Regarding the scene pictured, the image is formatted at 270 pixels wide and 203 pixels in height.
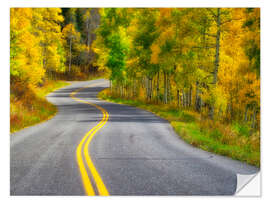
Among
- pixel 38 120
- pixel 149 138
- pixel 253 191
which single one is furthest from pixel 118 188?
pixel 38 120

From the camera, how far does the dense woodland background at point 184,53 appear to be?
10.1m

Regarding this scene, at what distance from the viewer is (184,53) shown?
1655cm

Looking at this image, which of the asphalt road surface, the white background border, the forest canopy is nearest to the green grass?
the asphalt road surface

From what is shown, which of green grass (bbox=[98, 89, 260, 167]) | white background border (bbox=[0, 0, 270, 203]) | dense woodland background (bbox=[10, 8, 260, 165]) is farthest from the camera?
dense woodland background (bbox=[10, 8, 260, 165])

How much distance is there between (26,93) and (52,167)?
10248 millimetres

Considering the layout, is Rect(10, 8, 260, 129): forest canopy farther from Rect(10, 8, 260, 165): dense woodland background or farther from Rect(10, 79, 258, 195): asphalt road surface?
Rect(10, 79, 258, 195): asphalt road surface

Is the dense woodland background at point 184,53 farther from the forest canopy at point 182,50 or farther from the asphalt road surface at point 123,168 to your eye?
the asphalt road surface at point 123,168

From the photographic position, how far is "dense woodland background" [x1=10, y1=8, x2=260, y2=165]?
10.1 m
